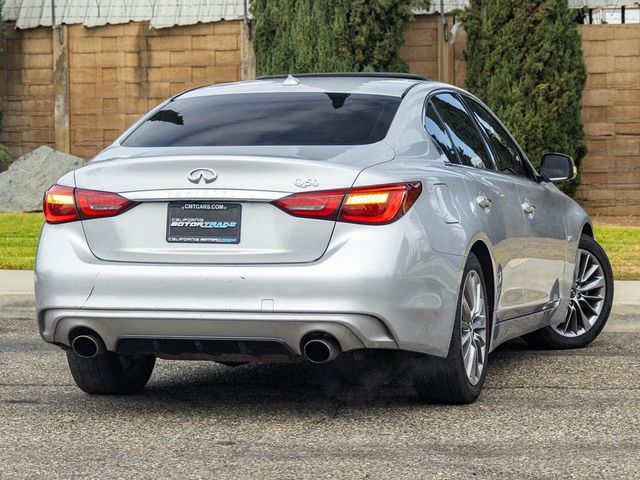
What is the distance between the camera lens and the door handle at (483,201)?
267 inches

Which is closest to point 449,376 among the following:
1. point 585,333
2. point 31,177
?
point 585,333

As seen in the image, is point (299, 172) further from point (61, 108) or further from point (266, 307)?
point (61, 108)

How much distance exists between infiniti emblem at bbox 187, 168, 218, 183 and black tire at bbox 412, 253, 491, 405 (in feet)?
4.26

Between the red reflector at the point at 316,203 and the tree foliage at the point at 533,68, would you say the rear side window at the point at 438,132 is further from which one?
the tree foliage at the point at 533,68

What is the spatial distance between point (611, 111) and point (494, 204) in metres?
13.5

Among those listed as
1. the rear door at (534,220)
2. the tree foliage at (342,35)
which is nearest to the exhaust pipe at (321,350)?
the rear door at (534,220)

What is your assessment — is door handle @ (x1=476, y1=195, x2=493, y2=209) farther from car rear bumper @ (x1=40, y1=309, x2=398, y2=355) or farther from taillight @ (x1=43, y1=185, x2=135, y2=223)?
taillight @ (x1=43, y1=185, x2=135, y2=223)

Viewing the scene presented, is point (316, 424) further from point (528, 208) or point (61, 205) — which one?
point (528, 208)

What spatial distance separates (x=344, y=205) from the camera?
586cm

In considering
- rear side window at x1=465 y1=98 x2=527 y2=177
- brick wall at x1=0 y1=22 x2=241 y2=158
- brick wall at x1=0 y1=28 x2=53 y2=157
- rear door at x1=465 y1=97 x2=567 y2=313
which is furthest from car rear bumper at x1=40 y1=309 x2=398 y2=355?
brick wall at x1=0 y1=28 x2=53 y2=157

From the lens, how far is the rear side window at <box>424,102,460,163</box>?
683 centimetres

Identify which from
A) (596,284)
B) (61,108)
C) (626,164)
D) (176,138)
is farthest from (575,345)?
(61,108)

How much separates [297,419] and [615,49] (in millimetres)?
14782

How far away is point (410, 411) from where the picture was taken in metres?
6.47
